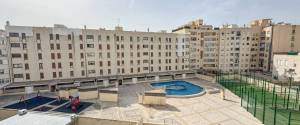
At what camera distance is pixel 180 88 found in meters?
44.0

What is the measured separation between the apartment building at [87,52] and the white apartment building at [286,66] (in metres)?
28.0

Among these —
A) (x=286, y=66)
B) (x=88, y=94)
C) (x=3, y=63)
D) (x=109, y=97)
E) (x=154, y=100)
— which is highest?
(x=3, y=63)

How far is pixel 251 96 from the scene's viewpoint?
35.5m

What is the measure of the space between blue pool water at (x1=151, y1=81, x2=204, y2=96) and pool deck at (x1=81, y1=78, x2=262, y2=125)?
5637 millimetres

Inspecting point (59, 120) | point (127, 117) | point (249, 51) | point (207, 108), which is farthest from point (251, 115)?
point (249, 51)

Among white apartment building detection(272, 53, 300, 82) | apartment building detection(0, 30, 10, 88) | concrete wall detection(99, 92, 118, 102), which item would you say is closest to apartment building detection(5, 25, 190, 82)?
apartment building detection(0, 30, 10, 88)

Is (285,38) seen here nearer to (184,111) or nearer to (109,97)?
(184,111)

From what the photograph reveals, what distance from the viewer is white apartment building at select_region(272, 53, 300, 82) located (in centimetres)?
4322

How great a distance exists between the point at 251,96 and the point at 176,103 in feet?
58.6

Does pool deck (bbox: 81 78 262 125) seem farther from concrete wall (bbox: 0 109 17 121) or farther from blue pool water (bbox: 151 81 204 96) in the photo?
concrete wall (bbox: 0 109 17 121)

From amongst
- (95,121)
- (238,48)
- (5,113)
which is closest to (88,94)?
(5,113)

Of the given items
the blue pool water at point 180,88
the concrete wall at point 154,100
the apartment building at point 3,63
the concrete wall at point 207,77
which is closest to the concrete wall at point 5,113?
the concrete wall at point 154,100

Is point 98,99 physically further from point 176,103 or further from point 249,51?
point 249,51

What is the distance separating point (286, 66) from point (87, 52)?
55.3m
